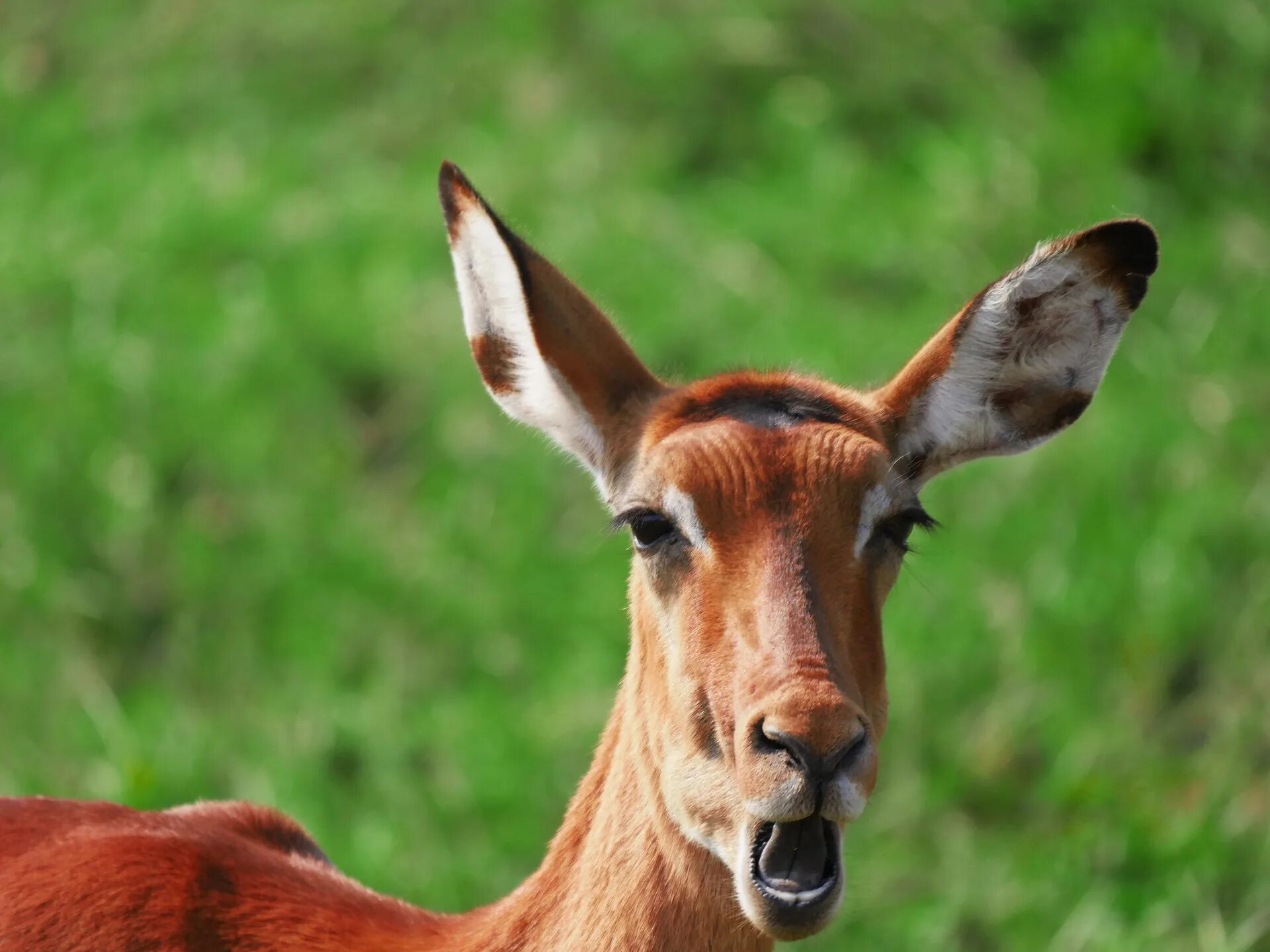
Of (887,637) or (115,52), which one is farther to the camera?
(115,52)

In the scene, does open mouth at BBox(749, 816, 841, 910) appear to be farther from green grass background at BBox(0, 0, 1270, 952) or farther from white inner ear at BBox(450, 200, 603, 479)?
green grass background at BBox(0, 0, 1270, 952)

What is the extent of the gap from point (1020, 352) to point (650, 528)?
103cm

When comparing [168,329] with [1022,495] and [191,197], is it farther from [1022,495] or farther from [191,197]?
[1022,495]

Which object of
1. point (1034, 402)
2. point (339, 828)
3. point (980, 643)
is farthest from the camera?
point (980, 643)

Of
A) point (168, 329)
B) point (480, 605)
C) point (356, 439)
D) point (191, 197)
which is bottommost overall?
point (480, 605)

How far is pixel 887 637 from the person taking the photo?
7840 millimetres

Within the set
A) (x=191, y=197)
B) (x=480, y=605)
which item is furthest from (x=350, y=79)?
(x=480, y=605)

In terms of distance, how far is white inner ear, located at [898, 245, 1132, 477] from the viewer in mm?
4141

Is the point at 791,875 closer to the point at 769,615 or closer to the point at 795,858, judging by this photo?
the point at 795,858

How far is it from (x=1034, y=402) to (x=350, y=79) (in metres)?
6.70

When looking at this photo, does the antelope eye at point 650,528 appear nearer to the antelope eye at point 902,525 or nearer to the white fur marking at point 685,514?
the white fur marking at point 685,514

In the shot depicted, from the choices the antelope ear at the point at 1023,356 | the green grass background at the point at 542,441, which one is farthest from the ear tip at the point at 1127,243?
the green grass background at the point at 542,441

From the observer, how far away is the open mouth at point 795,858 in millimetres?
3457

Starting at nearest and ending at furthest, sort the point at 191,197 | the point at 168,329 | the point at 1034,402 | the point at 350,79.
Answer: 1. the point at 1034,402
2. the point at 168,329
3. the point at 191,197
4. the point at 350,79
